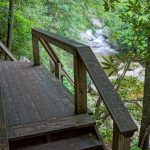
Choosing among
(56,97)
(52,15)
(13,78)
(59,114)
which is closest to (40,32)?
(13,78)

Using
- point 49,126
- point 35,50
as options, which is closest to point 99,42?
point 35,50

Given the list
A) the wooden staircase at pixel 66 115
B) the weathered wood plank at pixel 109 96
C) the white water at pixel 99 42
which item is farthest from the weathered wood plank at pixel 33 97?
the white water at pixel 99 42

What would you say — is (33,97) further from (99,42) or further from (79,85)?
(99,42)

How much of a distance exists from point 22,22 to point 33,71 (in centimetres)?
507

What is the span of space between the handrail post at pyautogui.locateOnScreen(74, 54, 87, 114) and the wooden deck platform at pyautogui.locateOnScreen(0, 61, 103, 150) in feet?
0.34

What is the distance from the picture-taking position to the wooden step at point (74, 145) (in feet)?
8.92

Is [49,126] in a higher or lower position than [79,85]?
lower

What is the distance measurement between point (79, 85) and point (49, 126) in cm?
56

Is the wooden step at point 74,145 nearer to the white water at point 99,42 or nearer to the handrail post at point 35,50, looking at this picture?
the handrail post at point 35,50

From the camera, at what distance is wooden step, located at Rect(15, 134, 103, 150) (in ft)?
8.92

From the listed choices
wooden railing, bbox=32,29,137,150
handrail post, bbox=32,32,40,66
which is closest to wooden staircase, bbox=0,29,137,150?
wooden railing, bbox=32,29,137,150

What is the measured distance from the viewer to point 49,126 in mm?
2854

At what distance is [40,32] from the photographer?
4496mm

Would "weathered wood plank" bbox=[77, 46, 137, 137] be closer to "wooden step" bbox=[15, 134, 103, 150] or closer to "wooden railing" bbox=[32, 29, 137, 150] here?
"wooden railing" bbox=[32, 29, 137, 150]
